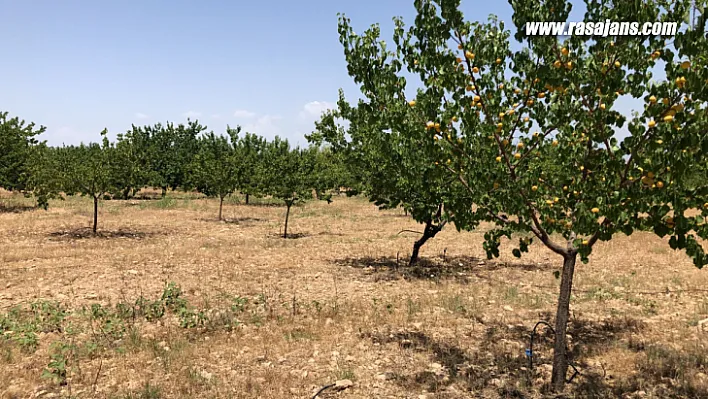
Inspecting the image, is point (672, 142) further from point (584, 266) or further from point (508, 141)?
point (584, 266)

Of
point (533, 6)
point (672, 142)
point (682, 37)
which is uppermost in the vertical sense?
point (533, 6)

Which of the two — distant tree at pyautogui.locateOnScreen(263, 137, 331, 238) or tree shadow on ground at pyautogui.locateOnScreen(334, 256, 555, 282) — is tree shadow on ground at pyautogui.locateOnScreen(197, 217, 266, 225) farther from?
tree shadow on ground at pyautogui.locateOnScreen(334, 256, 555, 282)

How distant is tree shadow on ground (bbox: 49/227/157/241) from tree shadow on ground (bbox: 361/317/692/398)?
56.1ft

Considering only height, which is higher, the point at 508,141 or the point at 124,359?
the point at 508,141

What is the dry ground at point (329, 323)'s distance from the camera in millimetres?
6680

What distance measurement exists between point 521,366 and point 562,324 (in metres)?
1.42

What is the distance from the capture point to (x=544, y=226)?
580 cm

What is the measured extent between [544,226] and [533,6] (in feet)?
8.52

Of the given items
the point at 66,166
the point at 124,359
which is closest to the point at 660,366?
the point at 124,359

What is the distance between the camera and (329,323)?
9.34m

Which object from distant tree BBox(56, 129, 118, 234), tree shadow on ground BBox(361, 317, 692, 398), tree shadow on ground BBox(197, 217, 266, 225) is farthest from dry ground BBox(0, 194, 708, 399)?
tree shadow on ground BBox(197, 217, 266, 225)

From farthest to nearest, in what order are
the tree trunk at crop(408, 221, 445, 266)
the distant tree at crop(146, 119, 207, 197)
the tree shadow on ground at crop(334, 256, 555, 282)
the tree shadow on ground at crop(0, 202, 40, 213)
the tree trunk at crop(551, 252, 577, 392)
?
the distant tree at crop(146, 119, 207, 197)
the tree shadow on ground at crop(0, 202, 40, 213)
the tree trunk at crop(408, 221, 445, 266)
the tree shadow on ground at crop(334, 256, 555, 282)
the tree trunk at crop(551, 252, 577, 392)

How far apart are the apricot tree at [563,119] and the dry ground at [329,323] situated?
2.07 m

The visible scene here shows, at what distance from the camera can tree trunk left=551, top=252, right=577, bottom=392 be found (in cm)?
618
